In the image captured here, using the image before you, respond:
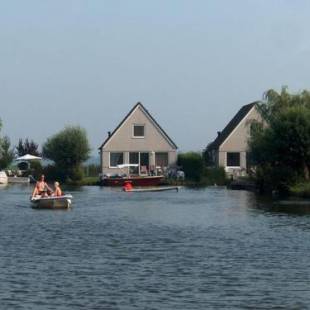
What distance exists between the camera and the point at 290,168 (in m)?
65.6

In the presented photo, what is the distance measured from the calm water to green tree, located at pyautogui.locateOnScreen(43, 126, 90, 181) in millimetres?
44752

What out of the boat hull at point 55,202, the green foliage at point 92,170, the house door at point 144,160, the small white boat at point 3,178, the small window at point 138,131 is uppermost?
the small window at point 138,131

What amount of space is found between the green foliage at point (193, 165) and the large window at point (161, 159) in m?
2.69

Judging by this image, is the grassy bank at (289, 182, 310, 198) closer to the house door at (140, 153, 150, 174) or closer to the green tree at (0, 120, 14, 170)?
the house door at (140, 153, 150, 174)

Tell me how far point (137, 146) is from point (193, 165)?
663 cm

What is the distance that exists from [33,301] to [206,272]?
19.3ft

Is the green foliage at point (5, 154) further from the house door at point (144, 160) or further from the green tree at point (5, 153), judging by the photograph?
the house door at point (144, 160)

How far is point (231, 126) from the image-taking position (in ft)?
317

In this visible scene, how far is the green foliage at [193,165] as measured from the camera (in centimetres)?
9044

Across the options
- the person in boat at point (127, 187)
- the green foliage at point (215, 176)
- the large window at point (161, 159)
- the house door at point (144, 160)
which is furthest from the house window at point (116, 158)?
the person in boat at point (127, 187)

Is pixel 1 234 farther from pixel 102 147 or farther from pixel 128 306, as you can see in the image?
pixel 102 147

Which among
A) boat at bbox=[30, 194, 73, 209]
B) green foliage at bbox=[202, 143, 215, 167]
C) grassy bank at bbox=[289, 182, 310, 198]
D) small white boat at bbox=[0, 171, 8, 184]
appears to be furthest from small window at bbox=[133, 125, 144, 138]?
boat at bbox=[30, 194, 73, 209]

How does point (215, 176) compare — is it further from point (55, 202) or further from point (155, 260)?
point (155, 260)

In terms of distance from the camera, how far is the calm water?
20.5 m
